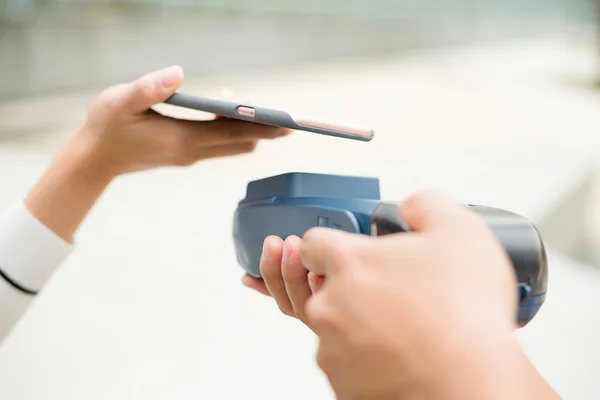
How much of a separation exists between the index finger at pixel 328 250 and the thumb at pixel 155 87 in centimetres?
22

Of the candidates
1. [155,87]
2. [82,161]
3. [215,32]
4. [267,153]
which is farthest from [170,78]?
[215,32]

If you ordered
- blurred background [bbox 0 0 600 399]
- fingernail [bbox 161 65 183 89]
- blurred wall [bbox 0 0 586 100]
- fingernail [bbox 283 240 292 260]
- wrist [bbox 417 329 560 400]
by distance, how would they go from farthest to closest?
blurred wall [bbox 0 0 586 100] < blurred background [bbox 0 0 600 399] < fingernail [bbox 161 65 183 89] < fingernail [bbox 283 240 292 260] < wrist [bbox 417 329 560 400]

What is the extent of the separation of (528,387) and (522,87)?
200 centimetres

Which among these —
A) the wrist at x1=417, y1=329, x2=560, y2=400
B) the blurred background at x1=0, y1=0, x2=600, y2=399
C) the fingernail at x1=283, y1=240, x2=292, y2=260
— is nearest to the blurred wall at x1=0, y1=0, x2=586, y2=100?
the blurred background at x1=0, y1=0, x2=600, y2=399

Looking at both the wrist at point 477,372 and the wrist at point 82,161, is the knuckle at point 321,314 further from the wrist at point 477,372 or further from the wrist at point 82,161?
the wrist at point 82,161

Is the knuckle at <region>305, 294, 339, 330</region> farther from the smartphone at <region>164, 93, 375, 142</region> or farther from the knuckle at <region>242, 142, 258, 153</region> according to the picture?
the knuckle at <region>242, 142, 258, 153</region>

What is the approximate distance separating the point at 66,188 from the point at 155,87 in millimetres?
129

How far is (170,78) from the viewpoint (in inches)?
16.4

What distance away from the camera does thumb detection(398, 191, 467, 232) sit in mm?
219

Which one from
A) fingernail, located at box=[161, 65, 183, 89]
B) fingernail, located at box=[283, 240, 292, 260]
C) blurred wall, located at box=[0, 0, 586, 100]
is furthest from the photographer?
blurred wall, located at box=[0, 0, 586, 100]

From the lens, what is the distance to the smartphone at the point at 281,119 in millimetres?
369

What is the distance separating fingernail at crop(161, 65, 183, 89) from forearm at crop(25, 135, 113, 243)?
105 mm

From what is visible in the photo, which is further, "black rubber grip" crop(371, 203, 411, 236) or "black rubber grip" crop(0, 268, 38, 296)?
"black rubber grip" crop(0, 268, 38, 296)

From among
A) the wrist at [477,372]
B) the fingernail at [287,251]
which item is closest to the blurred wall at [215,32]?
the fingernail at [287,251]
